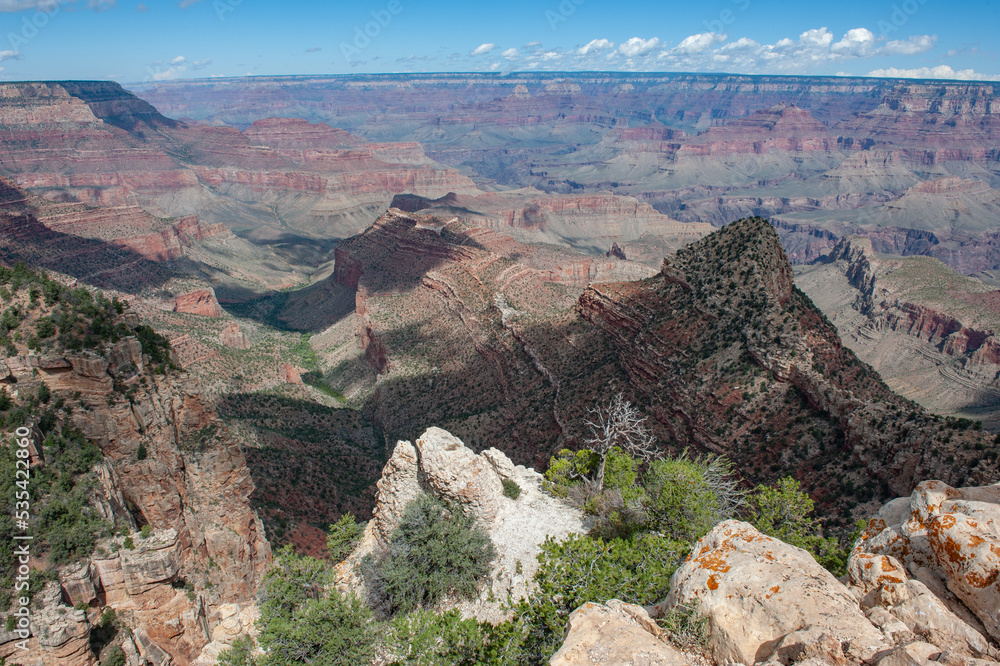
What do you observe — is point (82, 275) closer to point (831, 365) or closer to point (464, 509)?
point (464, 509)

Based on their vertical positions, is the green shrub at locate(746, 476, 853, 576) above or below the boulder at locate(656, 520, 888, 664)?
below

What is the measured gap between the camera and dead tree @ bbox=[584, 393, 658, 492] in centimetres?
2629

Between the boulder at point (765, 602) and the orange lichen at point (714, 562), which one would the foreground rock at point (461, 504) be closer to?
the orange lichen at point (714, 562)

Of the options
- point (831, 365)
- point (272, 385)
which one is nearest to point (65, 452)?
point (831, 365)

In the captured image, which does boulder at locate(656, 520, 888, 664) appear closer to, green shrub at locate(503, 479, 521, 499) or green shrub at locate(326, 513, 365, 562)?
green shrub at locate(503, 479, 521, 499)

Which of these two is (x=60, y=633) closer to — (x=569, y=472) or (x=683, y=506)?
(x=683, y=506)

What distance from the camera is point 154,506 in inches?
802

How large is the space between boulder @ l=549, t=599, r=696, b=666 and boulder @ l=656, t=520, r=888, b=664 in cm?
84

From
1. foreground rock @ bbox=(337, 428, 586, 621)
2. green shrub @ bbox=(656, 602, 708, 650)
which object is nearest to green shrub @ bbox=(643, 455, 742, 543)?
foreground rock @ bbox=(337, 428, 586, 621)

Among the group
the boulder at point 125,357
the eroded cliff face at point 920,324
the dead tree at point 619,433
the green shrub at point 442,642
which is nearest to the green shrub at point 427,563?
the green shrub at point 442,642

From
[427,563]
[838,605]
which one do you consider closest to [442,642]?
[427,563]

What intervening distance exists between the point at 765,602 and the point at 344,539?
17.2m

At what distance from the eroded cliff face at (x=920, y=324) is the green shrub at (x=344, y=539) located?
7083 centimetres

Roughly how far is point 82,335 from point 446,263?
56.0 m
